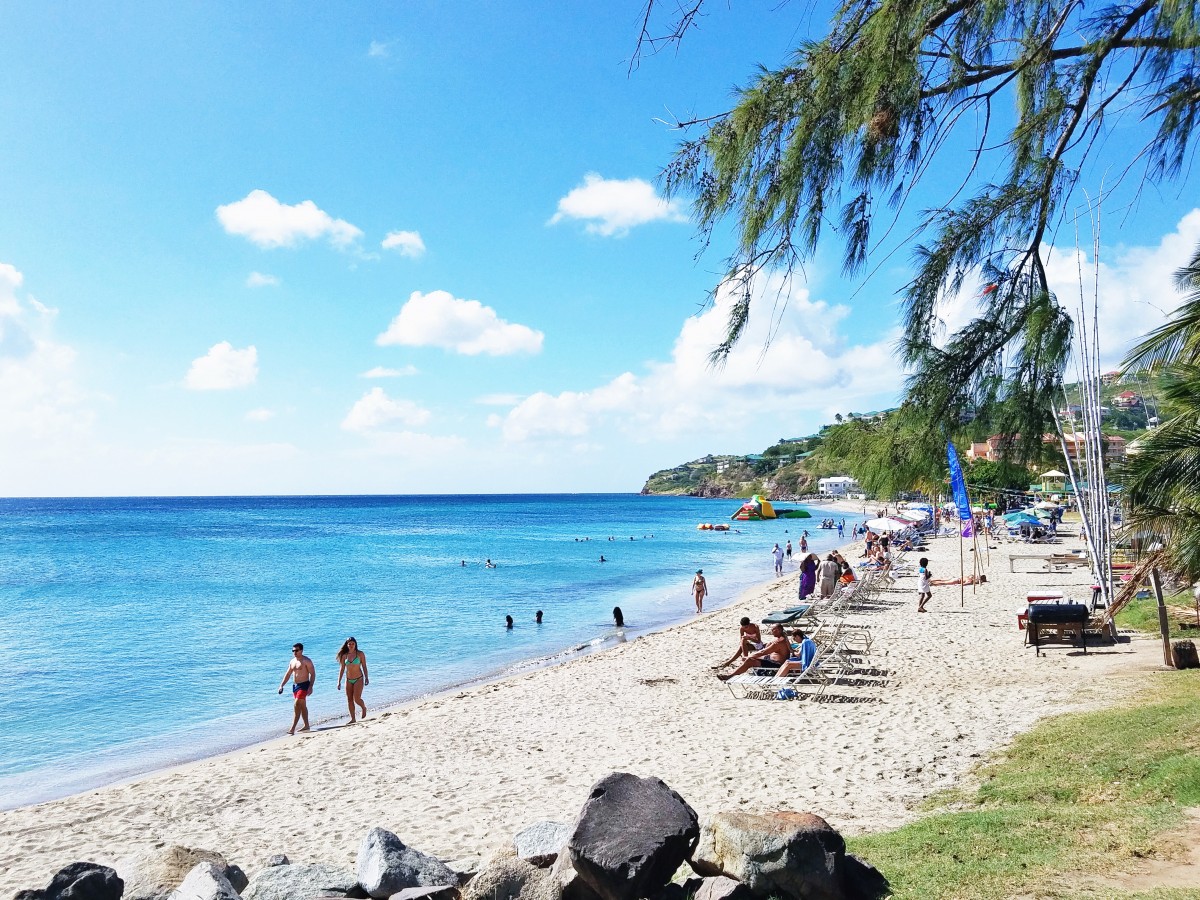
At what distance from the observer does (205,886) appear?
4957 millimetres

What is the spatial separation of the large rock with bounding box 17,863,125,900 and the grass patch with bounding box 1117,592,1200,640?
13687mm

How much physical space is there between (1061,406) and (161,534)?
300 feet

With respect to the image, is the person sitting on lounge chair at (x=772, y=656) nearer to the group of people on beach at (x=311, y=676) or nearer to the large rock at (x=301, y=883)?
the group of people on beach at (x=311, y=676)

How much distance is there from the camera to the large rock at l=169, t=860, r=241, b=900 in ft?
16.0

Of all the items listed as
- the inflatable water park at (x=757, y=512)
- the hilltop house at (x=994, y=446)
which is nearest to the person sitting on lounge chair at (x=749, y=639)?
the hilltop house at (x=994, y=446)

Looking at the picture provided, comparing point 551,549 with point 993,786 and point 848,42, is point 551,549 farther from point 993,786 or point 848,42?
point 848,42

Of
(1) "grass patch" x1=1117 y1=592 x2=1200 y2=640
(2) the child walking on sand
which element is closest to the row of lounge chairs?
(1) "grass patch" x1=1117 y1=592 x2=1200 y2=640

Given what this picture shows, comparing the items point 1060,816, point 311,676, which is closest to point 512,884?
point 1060,816

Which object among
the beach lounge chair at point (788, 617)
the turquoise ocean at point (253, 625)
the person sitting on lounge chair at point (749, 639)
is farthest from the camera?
the beach lounge chair at point (788, 617)

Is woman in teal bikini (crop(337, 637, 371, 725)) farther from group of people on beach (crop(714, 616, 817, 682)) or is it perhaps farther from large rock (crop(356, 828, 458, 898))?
large rock (crop(356, 828, 458, 898))

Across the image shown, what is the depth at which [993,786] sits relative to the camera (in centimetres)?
695

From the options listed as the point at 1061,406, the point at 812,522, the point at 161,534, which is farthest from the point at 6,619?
the point at 812,522

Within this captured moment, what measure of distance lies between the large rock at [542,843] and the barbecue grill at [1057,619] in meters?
10.9

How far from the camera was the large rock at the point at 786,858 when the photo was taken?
4422mm
